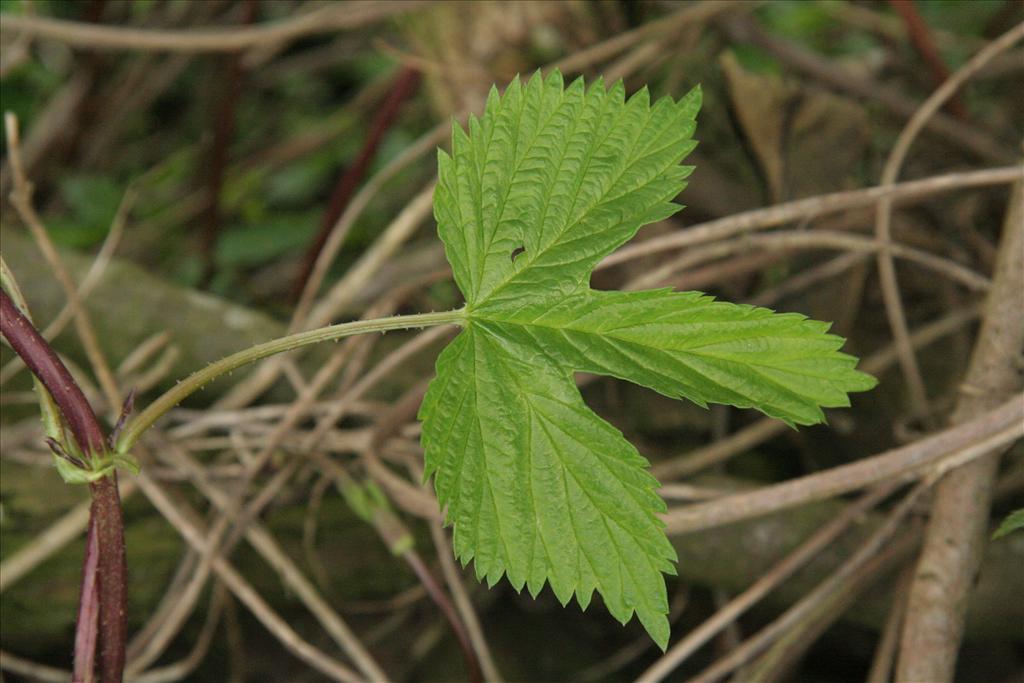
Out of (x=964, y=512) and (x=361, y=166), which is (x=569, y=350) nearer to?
(x=964, y=512)

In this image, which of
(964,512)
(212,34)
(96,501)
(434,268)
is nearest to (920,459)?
(964,512)

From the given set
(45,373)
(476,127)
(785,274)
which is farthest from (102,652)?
(785,274)

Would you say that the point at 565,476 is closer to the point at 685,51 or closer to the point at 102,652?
the point at 102,652

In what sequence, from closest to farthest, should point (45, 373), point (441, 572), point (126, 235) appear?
point (45, 373) < point (441, 572) < point (126, 235)

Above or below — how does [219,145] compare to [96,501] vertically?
above

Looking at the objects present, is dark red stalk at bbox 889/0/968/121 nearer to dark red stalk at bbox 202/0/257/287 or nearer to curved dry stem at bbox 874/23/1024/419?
curved dry stem at bbox 874/23/1024/419

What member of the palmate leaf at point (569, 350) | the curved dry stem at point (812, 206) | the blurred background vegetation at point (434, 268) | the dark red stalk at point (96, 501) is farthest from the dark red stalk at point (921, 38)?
the dark red stalk at point (96, 501)
